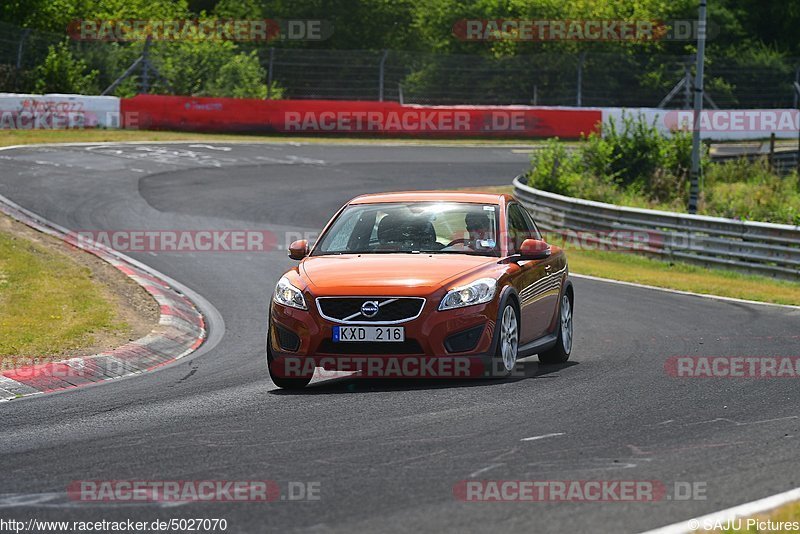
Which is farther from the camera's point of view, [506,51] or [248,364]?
[506,51]

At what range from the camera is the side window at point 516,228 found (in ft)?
36.6

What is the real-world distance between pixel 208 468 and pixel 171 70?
40.1 m

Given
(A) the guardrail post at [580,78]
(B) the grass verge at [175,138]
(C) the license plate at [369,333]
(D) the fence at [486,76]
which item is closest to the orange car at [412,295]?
(C) the license plate at [369,333]

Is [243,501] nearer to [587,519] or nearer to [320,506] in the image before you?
[320,506]

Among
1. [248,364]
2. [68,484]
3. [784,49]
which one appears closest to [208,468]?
[68,484]

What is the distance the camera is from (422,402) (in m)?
8.90

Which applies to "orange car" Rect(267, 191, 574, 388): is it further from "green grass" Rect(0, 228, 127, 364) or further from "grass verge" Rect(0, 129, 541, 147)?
"grass verge" Rect(0, 129, 541, 147)

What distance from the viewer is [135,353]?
12562 millimetres

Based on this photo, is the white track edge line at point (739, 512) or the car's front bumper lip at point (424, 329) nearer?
the white track edge line at point (739, 512)

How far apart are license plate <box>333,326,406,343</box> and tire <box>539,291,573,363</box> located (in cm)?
275

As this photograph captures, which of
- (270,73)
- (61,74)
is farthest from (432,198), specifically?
(270,73)

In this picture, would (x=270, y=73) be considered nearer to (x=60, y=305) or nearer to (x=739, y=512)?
(x=60, y=305)

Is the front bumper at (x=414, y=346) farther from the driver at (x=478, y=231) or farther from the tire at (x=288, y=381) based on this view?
the driver at (x=478, y=231)

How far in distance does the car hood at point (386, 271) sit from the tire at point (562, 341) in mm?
1705
